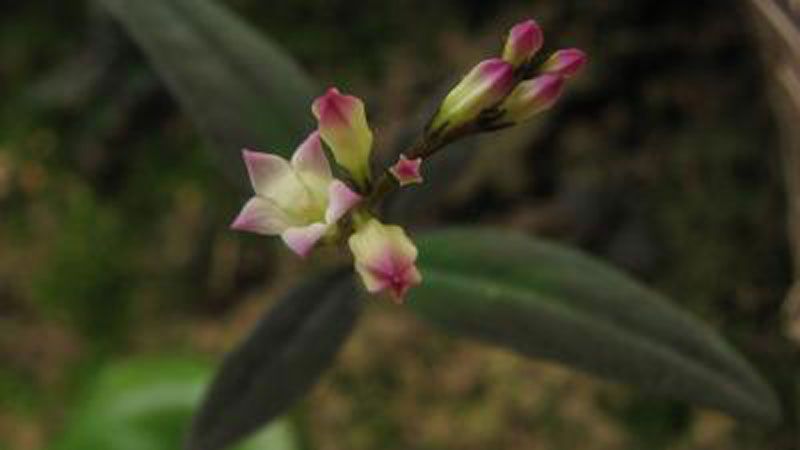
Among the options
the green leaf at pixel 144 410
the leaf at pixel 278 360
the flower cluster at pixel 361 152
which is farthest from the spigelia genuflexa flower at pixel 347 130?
the green leaf at pixel 144 410

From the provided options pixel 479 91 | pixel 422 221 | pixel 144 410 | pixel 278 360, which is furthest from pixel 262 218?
pixel 422 221

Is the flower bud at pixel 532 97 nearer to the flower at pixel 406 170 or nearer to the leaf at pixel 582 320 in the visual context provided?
the flower at pixel 406 170

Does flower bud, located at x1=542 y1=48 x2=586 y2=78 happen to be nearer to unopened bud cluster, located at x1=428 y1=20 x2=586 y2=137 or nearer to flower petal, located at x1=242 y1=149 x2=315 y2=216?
unopened bud cluster, located at x1=428 y1=20 x2=586 y2=137

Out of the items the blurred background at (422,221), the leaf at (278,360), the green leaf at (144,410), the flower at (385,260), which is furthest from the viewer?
the blurred background at (422,221)

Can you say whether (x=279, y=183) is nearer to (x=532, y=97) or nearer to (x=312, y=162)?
(x=312, y=162)

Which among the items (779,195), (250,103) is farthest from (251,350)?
(779,195)

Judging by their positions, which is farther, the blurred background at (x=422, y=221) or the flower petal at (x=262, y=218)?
the blurred background at (x=422, y=221)

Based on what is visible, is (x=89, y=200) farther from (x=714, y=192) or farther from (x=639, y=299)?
(x=639, y=299)
